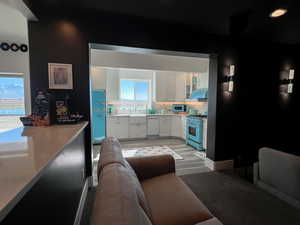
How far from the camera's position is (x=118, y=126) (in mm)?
5121

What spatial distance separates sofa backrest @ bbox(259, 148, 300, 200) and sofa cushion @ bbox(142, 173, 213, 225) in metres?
1.34

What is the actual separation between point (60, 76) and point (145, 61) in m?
2.67

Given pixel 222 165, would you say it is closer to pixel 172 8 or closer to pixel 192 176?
pixel 192 176

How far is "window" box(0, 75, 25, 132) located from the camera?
12.4 ft

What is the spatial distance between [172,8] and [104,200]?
89.9 inches

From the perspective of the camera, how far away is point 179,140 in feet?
17.7

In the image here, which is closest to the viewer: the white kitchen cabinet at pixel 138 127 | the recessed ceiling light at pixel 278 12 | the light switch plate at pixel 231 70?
the recessed ceiling light at pixel 278 12

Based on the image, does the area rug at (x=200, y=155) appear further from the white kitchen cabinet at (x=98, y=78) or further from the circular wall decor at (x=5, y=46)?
the circular wall decor at (x=5, y=46)

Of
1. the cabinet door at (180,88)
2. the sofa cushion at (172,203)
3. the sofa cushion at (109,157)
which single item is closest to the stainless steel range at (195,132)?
the cabinet door at (180,88)

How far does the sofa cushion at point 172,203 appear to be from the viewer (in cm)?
122

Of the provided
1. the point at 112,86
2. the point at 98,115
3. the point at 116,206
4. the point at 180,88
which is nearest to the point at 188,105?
the point at 180,88

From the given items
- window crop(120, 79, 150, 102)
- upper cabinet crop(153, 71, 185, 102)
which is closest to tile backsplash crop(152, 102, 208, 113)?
upper cabinet crop(153, 71, 185, 102)

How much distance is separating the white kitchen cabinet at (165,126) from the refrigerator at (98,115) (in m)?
1.96

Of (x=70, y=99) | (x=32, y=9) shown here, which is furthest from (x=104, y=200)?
(x=32, y=9)
